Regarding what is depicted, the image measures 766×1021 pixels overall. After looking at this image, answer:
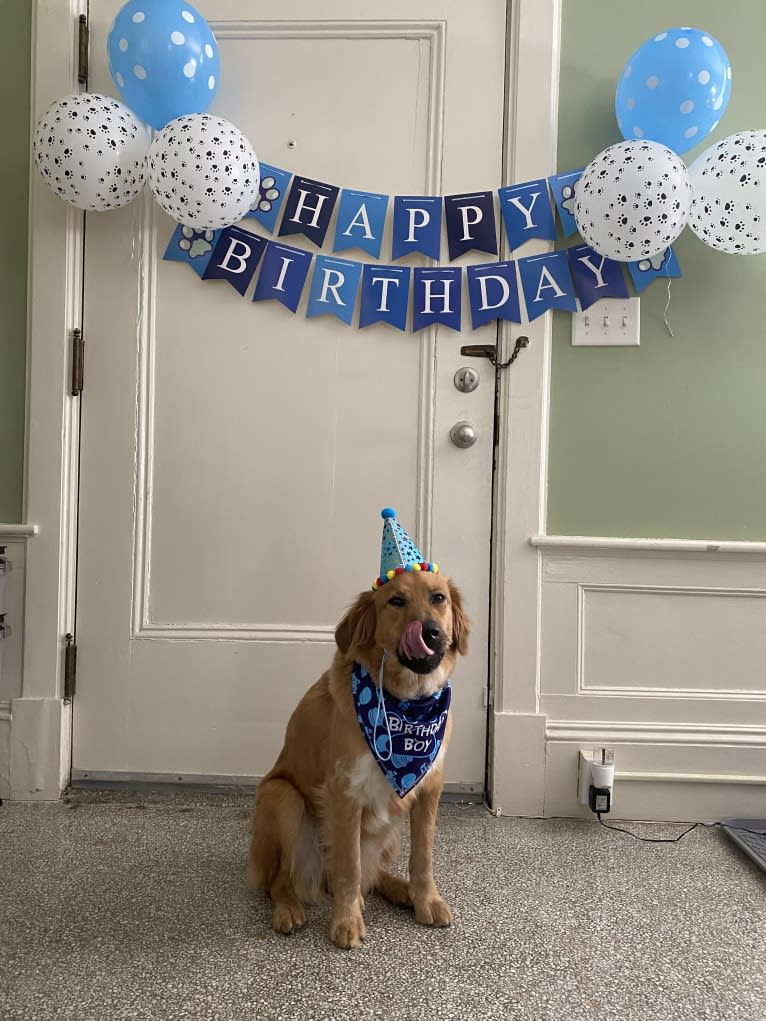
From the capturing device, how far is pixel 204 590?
6.76 ft

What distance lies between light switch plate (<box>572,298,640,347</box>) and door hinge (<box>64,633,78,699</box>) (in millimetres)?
1653

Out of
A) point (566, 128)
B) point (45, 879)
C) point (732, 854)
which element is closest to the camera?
point (45, 879)

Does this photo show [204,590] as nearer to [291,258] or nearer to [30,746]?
[30,746]

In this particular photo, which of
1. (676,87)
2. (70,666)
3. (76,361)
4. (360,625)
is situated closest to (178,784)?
(70,666)

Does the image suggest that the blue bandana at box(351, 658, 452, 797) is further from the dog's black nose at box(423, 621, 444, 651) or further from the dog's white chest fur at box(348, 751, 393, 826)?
the dog's black nose at box(423, 621, 444, 651)

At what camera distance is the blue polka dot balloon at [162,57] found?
5.64 feet

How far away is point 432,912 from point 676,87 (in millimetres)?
1935

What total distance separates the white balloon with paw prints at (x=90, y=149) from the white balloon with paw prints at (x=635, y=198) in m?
1.14

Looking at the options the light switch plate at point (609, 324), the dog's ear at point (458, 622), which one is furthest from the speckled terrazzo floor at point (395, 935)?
the light switch plate at point (609, 324)

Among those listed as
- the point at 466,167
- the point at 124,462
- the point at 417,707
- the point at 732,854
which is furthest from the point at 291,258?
the point at 732,854

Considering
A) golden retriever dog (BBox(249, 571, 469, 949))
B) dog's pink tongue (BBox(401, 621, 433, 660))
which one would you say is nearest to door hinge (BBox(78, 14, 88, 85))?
golden retriever dog (BBox(249, 571, 469, 949))

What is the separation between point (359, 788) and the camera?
1382mm

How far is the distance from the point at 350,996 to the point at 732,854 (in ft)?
3.52

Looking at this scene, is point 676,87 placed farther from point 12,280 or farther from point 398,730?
point 12,280
